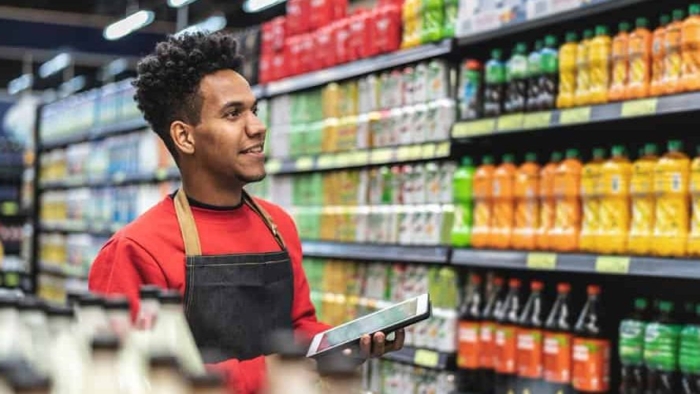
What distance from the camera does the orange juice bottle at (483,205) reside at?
13.9 feet

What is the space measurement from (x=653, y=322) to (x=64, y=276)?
23.8 feet

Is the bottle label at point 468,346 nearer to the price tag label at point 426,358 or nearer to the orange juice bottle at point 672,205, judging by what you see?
the price tag label at point 426,358

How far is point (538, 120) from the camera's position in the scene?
386 cm

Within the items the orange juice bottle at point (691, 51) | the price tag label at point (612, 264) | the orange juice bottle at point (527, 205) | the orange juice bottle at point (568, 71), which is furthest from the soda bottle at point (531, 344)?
the orange juice bottle at point (691, 51)

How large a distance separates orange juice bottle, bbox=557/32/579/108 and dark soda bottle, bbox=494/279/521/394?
76cm

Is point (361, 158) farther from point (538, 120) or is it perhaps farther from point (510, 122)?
point (538, 120)

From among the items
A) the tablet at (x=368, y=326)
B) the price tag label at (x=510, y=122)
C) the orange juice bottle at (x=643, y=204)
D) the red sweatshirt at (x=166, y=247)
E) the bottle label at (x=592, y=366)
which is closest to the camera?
the tablet at (x=368, y=326)

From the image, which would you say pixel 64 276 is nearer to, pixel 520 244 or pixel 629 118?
pixel 520 244

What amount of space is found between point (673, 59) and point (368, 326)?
1745 millimetres

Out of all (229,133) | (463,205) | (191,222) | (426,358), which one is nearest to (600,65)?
(463,205)

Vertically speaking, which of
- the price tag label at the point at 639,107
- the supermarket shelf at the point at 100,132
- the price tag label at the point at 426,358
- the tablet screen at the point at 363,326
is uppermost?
the supermarket shelf at the point at 100,132

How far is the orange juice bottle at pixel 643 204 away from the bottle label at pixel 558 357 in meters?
0.48

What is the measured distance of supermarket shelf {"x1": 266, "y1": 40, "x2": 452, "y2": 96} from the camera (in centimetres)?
455

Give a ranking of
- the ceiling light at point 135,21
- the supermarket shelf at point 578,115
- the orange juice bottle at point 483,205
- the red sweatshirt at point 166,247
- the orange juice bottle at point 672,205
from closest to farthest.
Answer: the red sweatshirt at point 166,247, the supermarket shelf at point 578,115, the orange juice bottle at point 672,205, the orange juice bottle at point 483,205, the ceiling light at point 135,21
